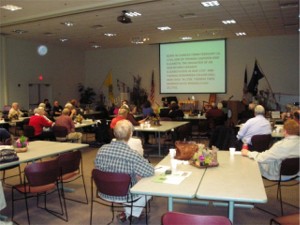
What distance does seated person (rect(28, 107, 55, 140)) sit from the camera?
299 inches

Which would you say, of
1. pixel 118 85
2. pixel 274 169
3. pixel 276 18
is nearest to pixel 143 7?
pixel 276 18

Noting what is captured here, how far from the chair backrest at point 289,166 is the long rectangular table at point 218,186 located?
0.40 metres

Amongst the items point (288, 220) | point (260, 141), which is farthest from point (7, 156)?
point (260, 141)

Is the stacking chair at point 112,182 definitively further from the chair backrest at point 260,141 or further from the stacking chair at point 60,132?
the stacking chair at point 60,132

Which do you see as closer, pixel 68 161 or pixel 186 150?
pixel 186 150

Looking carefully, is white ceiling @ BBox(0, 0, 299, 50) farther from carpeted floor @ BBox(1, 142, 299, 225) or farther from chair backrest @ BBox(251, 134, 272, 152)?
carpeted floor @ BBox(1, 142, 299, 225)

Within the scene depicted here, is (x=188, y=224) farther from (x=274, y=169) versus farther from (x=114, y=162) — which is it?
(x=274, y=169)

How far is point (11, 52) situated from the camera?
41.4 feet

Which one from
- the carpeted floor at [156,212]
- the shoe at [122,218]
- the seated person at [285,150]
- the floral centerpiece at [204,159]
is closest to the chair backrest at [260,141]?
the carpeted floor at [156,212]

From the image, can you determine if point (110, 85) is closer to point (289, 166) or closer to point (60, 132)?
point (60, 132)

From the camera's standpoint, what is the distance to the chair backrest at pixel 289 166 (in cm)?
363

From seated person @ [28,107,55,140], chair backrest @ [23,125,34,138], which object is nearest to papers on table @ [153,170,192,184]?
chair backrest @ [23,125,34,138]

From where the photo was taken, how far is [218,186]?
2.75 meters

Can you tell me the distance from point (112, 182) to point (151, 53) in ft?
40.5
